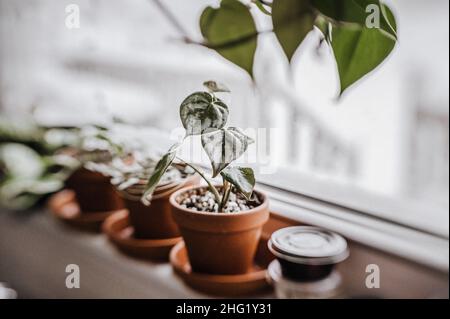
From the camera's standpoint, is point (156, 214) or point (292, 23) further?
point (156, 214)

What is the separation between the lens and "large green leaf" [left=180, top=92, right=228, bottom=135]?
0.64 m

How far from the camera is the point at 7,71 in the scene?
5.74 feet

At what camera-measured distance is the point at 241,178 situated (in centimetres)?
67

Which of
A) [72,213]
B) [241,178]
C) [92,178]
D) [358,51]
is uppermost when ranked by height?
[358,51]

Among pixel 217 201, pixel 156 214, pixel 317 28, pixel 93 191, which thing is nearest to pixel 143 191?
pixel 156 214

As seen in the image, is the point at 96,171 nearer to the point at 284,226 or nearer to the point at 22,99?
the point at 284,226

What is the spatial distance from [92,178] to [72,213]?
0.45 feet

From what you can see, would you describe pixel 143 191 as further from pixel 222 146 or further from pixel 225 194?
pixel 222 146

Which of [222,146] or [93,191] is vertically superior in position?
[222,146]

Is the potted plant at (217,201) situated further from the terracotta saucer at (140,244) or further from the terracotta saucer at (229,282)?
the terracotta saucer at (140,244)

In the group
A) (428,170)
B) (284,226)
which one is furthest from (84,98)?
(428,170)

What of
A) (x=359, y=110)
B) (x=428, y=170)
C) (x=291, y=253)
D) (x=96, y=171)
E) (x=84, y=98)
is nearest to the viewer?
(x=291, y=253)

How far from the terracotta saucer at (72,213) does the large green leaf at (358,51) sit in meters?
0.73
